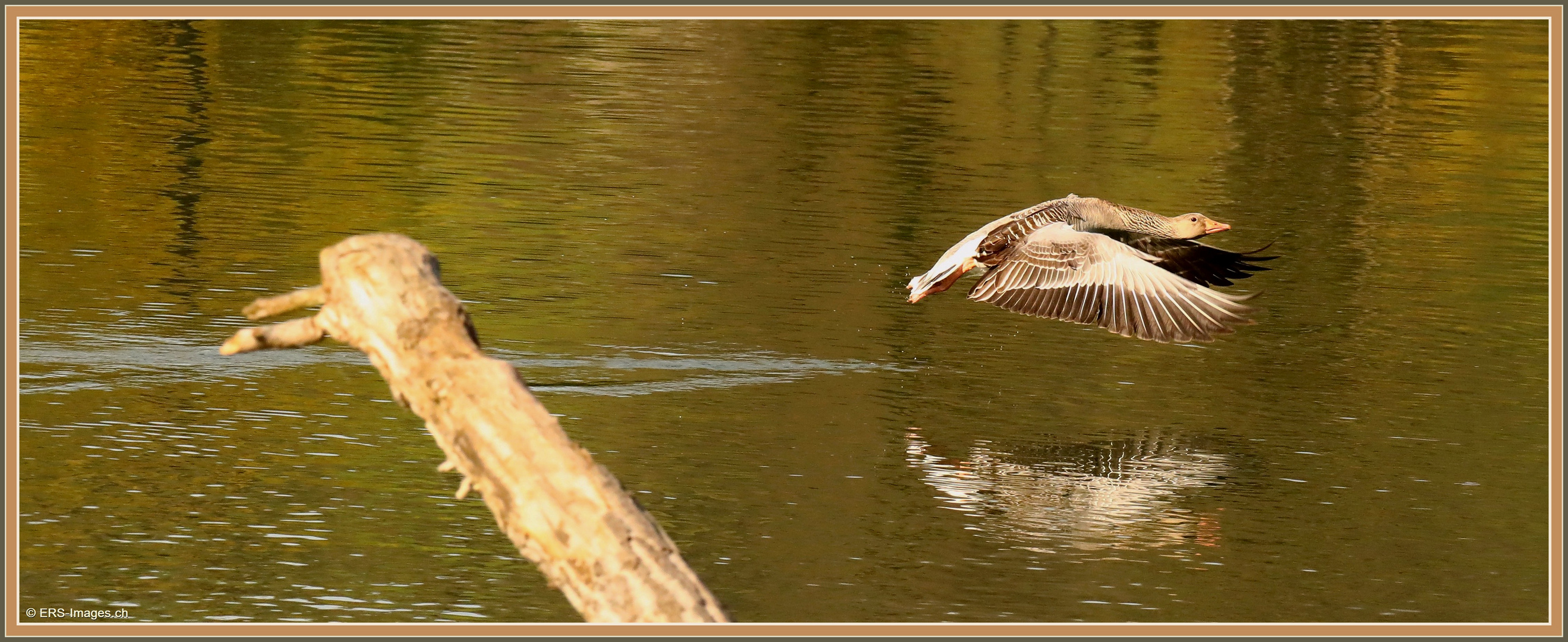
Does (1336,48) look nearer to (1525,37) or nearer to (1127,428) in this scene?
(1525,37)

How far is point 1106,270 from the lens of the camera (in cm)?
1030

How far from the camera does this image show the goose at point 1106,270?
9.96 m

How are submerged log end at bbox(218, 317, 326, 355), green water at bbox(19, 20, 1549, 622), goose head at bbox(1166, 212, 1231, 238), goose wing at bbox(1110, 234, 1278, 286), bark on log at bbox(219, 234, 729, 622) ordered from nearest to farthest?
bark on log at bbox(219, 234, 729, 622) < submerged log end at bbox(218, 317, 326, 355) < green water at bbox(19, 20, 1549, 622) < goose head at bbox(1166, 212, 1231, 238) < goose wing at bbox(1110, 234, 1278, 286)

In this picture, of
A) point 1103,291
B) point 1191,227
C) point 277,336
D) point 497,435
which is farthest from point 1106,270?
point 277,336

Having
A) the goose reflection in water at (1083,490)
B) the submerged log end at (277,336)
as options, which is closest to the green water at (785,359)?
the goose reflection in water at (1083,490)

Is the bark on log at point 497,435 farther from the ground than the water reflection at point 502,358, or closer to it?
farther from the ground

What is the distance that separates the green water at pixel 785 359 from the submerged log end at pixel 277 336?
7.96 feet

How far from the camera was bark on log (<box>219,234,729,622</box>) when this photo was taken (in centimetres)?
495

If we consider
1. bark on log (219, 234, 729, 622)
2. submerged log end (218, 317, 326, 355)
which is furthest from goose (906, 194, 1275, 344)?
submerged log end (218, 317, 326, 355)

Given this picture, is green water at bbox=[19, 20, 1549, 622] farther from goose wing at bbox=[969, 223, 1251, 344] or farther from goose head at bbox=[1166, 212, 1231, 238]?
goose head at bbox=[1166, 212, 1231, 238]

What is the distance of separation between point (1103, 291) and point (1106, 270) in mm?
121

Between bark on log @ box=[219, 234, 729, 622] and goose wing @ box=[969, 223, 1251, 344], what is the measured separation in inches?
211

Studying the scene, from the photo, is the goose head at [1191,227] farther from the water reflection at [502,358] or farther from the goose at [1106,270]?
the water reflection at [502,358]

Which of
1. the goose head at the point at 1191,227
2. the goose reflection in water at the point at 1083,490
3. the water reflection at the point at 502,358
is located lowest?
the water reflection at the point at 502,358
